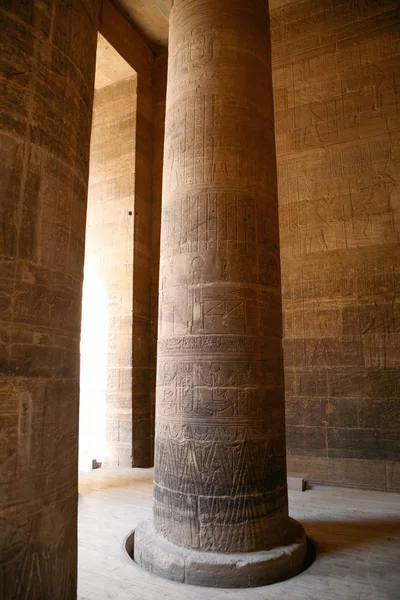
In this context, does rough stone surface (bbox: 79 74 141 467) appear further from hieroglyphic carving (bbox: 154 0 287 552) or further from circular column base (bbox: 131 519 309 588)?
circular column base (bbox: 131 519 309 588)

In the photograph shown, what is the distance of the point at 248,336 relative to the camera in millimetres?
4062

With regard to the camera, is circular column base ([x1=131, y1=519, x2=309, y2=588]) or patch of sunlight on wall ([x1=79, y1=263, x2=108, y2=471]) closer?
circular column base ([x1=131, y1=519, x2=309, y2=588])

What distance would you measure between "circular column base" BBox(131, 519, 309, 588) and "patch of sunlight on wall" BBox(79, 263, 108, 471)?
15.6 feet

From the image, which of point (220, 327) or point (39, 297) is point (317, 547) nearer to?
point (220, 327)

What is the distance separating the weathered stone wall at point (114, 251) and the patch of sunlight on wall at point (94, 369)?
2 cm

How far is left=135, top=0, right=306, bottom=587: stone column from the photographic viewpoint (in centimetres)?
380

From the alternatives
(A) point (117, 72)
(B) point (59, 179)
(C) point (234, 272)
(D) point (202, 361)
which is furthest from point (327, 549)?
(A) point (117, 72)

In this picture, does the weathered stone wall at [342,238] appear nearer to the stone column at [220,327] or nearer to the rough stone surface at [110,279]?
the stone column at [220,327]

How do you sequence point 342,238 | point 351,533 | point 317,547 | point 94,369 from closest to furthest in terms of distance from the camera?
point 317,547 → point 351,533 → point 342,238 → point 94,369

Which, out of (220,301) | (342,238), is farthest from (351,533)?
(342,238)

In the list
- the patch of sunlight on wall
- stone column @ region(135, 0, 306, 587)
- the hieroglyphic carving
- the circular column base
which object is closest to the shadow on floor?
stone column @ region(135, 0, 306, 587)

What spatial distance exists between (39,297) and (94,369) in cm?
728

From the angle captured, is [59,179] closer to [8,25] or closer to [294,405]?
[8,25]

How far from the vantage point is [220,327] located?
13.3ft
